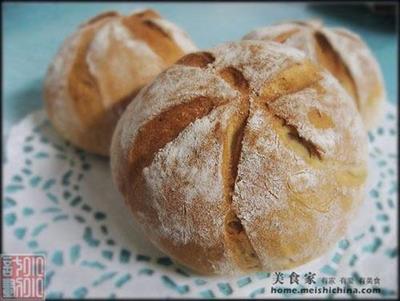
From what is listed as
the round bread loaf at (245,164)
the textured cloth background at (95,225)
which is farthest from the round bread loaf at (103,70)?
the round bread loaf at (245,164)

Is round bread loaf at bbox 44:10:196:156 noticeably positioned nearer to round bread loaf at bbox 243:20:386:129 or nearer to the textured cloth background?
the textured cloth background

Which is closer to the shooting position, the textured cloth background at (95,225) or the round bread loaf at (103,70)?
the textured cloth background at (95,225)

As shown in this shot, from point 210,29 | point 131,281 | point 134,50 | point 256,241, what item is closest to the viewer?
point 256,241

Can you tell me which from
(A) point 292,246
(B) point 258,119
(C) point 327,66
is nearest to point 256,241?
(A) point 292,246

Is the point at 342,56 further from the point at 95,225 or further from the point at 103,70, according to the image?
the point at 95,225

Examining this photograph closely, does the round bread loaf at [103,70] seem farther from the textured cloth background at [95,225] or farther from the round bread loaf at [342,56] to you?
the round bread loaf at [342,56]

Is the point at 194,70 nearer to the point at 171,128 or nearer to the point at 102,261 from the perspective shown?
the point at 171,128
